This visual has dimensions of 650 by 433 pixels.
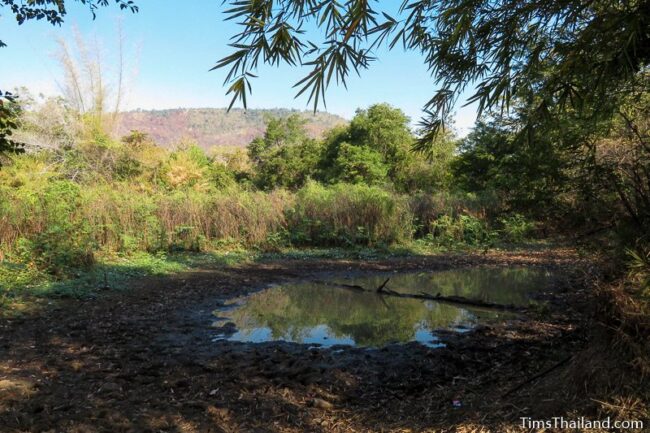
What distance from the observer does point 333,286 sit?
848 cm

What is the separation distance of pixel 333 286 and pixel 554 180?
5.49m

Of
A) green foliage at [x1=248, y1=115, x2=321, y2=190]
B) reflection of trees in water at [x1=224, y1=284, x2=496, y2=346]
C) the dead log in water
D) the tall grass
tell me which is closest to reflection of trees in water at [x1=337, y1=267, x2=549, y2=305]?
the dead log in water

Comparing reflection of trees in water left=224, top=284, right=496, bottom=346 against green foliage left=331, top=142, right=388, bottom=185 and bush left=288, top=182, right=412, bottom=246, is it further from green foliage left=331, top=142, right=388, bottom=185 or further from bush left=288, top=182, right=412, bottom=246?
green foliage left=331, top=142, right=388, bottom=185

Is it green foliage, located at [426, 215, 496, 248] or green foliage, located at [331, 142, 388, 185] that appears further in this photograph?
green foliage, located at [331, 142, 388, 185]

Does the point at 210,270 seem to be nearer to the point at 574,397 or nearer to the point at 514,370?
the point at 514,370

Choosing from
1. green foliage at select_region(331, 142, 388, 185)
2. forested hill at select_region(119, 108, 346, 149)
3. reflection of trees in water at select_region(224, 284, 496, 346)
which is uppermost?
forested hill at select_region(119, 108, 346, 149)

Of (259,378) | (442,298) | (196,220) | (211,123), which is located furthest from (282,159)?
(211,123)

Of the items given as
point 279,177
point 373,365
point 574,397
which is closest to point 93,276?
point 373,365

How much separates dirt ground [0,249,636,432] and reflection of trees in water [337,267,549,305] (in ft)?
5.13

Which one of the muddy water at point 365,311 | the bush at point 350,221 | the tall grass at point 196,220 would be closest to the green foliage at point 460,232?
the tall grass at point 196,220

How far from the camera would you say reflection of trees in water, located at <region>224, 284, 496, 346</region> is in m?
5.60

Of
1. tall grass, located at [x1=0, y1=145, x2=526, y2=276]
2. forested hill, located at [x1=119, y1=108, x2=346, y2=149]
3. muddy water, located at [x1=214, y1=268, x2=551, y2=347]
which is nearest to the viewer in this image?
muddy water, located at [x1=214, y1=268, x2=551, y2=347]

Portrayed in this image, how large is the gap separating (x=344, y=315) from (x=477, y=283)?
350cm

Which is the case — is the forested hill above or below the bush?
above
